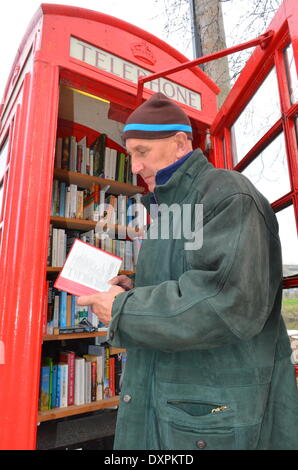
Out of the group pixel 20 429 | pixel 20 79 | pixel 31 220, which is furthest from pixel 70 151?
pixel 20 429

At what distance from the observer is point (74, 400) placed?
1974mm

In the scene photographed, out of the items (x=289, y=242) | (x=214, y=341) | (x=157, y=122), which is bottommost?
(x=214, y=341)

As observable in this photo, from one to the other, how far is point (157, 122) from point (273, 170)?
0.53 m

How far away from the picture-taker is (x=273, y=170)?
4.00 feet

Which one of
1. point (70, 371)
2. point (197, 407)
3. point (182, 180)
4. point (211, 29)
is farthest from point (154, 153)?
point (211, 29)

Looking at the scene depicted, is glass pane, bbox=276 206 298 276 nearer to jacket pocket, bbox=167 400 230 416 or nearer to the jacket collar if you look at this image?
the jacket collar

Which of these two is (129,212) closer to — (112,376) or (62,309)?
(62,309)

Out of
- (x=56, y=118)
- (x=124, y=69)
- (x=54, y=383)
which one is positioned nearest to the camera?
(x=56, y=118)

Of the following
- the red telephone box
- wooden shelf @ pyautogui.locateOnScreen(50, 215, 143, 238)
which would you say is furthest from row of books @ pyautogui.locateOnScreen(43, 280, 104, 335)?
the red telephone box

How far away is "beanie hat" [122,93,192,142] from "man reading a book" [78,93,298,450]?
0.22 metres

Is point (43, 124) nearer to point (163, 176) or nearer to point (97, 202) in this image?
point (163, 176)

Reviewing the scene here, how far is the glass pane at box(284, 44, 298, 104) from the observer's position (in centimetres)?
104

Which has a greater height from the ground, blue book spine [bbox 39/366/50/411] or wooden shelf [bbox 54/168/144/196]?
wooden shelf [bbox 54/168/144/196]

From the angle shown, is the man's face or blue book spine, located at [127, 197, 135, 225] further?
blue book spine, located at [127, 197, 135, 225]
